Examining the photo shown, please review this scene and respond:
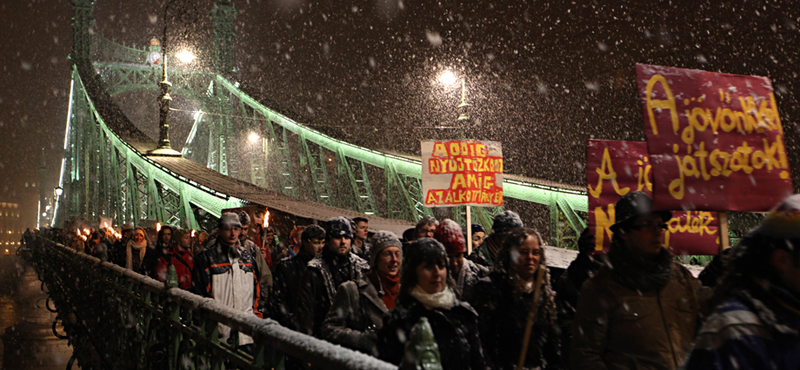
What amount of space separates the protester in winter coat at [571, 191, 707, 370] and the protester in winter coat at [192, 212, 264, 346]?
117 inches

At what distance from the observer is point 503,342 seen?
2.82 meters

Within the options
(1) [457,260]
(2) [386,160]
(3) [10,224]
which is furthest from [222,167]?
(3) [10,224]

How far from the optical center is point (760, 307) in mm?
1311

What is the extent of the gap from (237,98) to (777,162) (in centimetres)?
3654

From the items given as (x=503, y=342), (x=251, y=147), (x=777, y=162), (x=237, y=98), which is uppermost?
(x=237, y=98)

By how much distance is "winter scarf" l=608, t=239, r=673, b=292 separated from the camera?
237 cm

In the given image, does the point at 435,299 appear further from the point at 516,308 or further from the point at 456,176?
the point at 456,176

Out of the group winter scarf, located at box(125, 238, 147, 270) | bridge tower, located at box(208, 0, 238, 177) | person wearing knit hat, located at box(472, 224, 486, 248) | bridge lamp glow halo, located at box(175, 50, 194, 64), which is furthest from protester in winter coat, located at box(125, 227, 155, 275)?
bridge lamp glow halo, located at box(175, 50, 194, 64)

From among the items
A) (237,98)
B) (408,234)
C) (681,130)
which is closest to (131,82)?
(237,98)

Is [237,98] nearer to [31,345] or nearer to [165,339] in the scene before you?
[31,345]

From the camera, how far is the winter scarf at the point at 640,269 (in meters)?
2.37

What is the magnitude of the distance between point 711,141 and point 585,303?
5.68 feet

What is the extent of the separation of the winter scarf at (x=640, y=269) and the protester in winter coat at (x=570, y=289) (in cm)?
97

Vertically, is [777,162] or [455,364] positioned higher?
[777,162]
